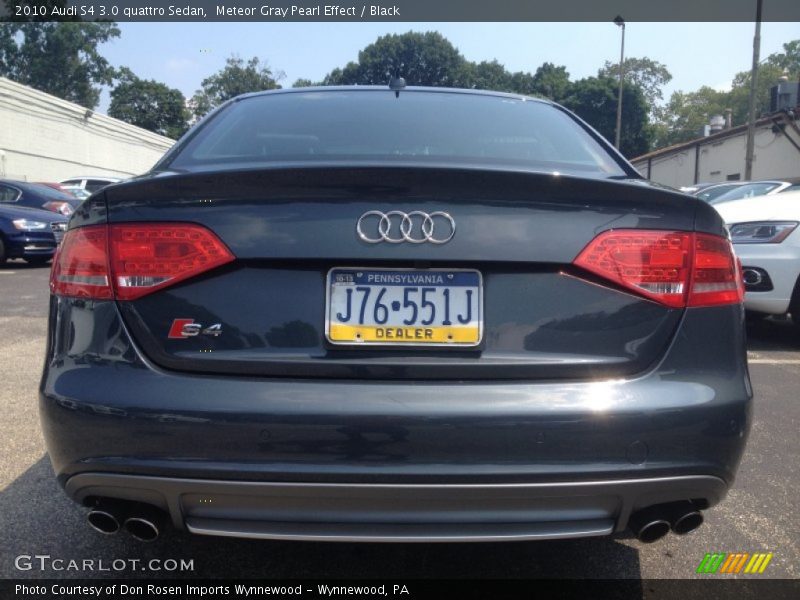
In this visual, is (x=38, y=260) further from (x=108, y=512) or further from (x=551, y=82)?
(x=551, y=82)

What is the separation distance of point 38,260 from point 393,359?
37.8ft

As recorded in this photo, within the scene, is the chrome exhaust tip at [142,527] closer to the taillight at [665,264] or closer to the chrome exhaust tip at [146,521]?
the chrome exhaust tip at [146,521]

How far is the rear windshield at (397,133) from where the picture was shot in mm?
2188

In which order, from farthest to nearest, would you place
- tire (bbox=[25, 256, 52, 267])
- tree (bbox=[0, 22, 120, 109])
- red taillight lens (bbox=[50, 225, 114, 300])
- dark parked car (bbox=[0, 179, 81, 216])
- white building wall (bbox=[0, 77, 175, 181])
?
1. tree (bbox=[0, 22, 120, 109])
2. white building wall (bbox=[0, 77, 175, 181])
3. dark parked car (bbox=[0, 179, 81, 216])
4. tire (bbox=[25, 256, 52, 267])
5. red taillight lens (bbox=[50, 225, 114, 300])

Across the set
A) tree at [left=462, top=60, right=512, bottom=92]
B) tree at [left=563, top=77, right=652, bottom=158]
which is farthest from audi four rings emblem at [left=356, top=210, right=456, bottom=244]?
tree at [left=462, top=60, right=512, bottom=92]

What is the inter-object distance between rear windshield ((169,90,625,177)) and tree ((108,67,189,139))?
217ft

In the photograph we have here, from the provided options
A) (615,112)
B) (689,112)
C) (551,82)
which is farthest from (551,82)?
(689,112)

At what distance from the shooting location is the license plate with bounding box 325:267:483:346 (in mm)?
1724

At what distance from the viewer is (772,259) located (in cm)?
570

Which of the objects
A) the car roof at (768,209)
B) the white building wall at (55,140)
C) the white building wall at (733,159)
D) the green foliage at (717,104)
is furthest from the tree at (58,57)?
the car roof at (768,209)

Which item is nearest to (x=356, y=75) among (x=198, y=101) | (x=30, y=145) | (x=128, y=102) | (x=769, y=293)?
(x=198, y=101)

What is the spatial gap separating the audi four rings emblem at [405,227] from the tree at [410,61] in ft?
236

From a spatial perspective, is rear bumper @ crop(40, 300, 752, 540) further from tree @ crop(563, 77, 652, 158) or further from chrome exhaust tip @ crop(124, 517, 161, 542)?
Result: tree @ crop(563, 77, 652, 158)

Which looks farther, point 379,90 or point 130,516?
point 379,90
